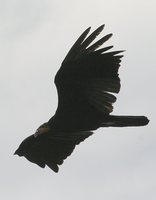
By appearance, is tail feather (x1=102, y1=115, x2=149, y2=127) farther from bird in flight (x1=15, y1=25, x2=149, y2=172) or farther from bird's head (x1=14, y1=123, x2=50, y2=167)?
bird's head (x1=14, y1=123, x2=50, y2=167)

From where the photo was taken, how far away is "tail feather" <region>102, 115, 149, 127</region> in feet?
67.8

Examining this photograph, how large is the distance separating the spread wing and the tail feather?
194mm

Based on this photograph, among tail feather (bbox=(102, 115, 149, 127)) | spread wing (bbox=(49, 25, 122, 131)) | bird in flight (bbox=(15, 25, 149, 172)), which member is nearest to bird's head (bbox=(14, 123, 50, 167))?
bird in flight (bbox=(15, 25, 149, 172))

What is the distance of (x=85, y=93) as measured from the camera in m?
21.4

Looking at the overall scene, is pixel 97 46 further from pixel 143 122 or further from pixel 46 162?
pixel 46 162

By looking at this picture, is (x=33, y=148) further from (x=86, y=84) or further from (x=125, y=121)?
(x=125, y=121)

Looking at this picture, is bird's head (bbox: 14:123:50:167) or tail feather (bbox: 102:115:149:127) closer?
tail feather (bbox: 102:115:149:127)

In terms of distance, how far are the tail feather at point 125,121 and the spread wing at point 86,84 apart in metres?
0.19

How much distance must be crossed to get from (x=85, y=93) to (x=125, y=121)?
122 centimetres

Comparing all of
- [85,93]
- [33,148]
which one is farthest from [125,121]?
[33,148]

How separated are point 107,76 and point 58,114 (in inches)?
70.0

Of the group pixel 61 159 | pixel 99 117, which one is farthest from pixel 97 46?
pixel 61 159

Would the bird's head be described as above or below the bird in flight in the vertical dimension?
below

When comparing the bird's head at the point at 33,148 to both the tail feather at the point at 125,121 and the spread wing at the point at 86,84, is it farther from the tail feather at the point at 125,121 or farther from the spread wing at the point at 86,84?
the tail feather at the point at 125,121
